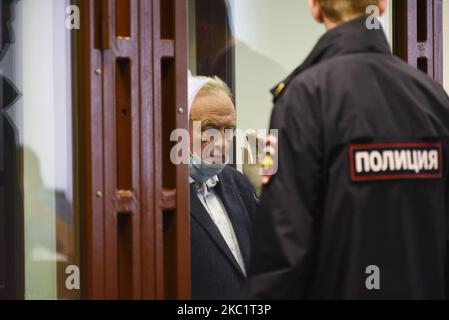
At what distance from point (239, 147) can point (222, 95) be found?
5.6 inches

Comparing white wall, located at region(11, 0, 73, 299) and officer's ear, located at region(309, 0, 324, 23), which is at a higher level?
officer's ear, located at region(309, 0, 324, 23)

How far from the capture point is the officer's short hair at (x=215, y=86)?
6.33 feet

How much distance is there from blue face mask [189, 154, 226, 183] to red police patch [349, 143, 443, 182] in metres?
0.72

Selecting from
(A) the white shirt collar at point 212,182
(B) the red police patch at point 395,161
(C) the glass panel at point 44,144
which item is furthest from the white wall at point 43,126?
(B) the red police patch at point 395,161

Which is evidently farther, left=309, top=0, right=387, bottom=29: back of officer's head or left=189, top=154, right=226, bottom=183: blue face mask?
left=189, top=154, right=226, bottom=183: blue face mask

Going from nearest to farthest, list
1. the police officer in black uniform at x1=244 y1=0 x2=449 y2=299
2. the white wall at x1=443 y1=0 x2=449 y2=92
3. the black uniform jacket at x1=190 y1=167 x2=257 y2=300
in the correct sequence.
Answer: the police officer in black uniform at x1=244 y1=0 x2=449 y2=299 → the black uniform jacket at x1=190 y1=167 x2=257 y2=300 → the white wall at x1=443 y1=0 x2=449 y2=92

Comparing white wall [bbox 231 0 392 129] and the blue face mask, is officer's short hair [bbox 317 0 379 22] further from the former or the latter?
the blue face mask

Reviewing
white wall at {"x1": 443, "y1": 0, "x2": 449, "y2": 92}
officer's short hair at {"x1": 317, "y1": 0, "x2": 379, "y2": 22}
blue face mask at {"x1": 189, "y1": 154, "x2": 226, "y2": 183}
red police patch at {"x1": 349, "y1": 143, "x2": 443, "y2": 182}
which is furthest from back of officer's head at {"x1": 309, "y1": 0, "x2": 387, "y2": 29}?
white wall at {"x1": 443, "y1": 0, "x2": 449, "y2": 92}

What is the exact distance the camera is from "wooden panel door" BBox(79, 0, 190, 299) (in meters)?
1.68

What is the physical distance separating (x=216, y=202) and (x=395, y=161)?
766 millimetres

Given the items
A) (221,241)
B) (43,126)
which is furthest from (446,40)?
(43,126)

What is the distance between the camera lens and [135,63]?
171 centimetres

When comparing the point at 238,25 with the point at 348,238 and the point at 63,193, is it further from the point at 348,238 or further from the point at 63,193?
the point at 348,238

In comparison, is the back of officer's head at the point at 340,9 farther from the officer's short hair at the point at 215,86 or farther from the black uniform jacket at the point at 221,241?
the black uniform jacket at the point at 221,241
